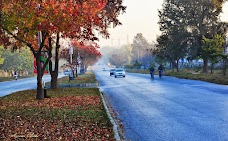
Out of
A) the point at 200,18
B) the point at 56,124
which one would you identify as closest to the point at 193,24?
the point at 200,18

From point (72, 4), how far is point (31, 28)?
7.32ft

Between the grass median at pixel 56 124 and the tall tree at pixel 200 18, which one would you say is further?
the tall tree at pixel 200 18

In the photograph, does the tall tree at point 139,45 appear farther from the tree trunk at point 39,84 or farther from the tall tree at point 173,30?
the tree trunk at point 39,84

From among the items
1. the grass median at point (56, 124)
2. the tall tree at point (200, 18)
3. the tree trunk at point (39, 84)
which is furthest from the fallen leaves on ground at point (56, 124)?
the tall tree at point (200, 18)

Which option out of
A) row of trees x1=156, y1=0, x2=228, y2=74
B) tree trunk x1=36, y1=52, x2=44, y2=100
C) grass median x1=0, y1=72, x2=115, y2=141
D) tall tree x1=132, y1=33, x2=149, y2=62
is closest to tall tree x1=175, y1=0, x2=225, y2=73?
row of trees x1=156, y1=0, x2=228, y2=74

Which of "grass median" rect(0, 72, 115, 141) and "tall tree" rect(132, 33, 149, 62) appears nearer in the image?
"grass median" rect(0, 72, 115, 141)

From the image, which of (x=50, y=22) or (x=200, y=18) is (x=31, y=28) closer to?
(x=50, y=22)

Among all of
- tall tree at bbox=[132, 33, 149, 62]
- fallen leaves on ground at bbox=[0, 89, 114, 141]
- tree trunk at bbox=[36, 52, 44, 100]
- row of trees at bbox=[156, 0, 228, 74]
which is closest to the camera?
fallen leaves on ground at bbox=[0, 89, 114, 141]

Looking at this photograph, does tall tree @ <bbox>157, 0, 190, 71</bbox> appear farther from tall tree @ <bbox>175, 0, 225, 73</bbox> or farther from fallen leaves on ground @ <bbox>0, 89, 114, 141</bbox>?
fallen leaves on ground @ <bbox>0, 89, 114, 141</bbox>

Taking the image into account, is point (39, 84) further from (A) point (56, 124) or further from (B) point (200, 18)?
(B) point (200, 18)

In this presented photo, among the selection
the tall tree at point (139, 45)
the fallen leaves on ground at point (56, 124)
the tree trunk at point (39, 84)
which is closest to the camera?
the fallen leaves on ground at point (56, 124)

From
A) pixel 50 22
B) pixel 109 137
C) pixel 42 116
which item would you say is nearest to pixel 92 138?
pixel 109 137

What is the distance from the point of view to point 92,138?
7.90 metres

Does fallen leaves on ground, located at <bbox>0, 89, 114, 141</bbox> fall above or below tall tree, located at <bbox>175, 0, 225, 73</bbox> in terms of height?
below
